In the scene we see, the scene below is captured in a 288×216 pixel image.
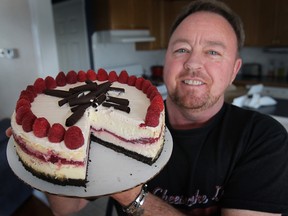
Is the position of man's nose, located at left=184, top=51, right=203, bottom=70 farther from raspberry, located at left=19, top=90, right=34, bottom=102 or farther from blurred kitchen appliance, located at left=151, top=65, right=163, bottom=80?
blurred kitchen appliance, located at left=151, top=65, right=163, bottom=80

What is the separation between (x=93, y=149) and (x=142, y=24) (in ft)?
10.6

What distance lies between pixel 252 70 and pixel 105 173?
12.8ft

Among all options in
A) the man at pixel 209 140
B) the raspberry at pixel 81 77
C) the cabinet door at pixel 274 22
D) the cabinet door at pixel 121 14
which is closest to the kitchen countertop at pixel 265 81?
the cabinet door at pixel 274 22

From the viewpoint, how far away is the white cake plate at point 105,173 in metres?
0.76

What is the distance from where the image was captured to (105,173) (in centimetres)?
83

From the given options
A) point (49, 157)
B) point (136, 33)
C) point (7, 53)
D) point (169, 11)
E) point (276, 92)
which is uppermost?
point (169, 11)

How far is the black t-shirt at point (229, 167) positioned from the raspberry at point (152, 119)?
8.9 inches

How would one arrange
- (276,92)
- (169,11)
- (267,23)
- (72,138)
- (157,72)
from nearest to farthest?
(72,138), (276,92), (267,23), (169,11), (157,72)

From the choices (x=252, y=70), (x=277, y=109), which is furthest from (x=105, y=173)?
(x=252, y=70)

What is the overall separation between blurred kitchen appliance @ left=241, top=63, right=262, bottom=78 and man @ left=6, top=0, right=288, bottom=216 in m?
3.21

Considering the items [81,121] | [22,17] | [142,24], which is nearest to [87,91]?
[81,121]

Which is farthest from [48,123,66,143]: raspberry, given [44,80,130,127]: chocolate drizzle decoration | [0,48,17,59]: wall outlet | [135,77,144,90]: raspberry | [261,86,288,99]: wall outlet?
[261,86,288,99]: wall outlet

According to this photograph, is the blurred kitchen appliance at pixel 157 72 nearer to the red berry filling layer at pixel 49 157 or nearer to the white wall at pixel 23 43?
the white wall at pixel 23 43

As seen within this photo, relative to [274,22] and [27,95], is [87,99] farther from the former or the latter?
[274,22]
